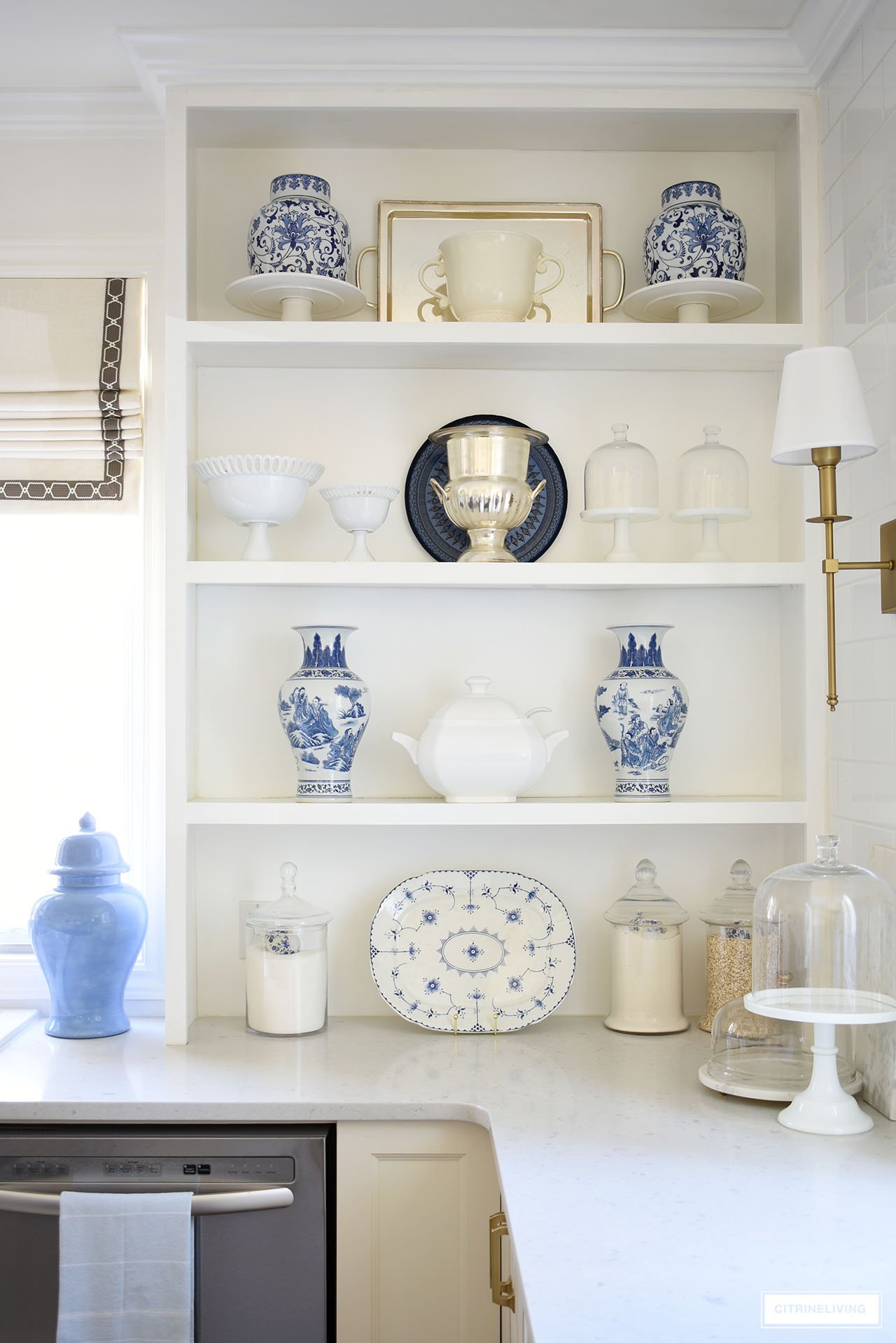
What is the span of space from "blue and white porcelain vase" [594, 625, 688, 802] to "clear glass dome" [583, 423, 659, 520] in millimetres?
222

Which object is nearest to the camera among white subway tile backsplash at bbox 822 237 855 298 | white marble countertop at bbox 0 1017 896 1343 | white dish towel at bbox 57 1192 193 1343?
white marble countertop at bbox 0 1017 896 1343

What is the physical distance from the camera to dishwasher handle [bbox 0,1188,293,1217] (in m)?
1.69

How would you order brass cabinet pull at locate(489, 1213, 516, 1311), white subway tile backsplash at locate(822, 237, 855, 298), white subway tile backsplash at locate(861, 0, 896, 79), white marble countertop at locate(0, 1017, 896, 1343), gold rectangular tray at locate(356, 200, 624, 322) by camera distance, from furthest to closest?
1. gold rectangular tray at locate(356, 200, 624, 322)
2. white subway tile backsplash at locate(822, 237, 855, 298)
3. white subway tile backsplash at locate(861, 0, 896, 79)
4. brass cabinet pull at locate(489, 1213, 516, 1311)
5. white marble countertop at locate(0, 1017, 896, 1343)

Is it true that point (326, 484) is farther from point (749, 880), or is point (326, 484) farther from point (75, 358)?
point (749, 880)

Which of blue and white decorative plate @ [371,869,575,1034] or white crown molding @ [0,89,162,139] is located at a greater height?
white crown molding @ [0,89,162,139]

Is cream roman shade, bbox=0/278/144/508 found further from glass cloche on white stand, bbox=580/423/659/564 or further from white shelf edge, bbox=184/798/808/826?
glass cloche on white stand, bbox=580/423/659/564

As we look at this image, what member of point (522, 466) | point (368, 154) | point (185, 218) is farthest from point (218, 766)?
point (368, 154)

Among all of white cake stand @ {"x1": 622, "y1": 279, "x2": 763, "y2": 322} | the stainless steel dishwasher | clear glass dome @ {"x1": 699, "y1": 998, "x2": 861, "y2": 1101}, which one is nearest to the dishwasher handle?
the stainless steel dishwasher

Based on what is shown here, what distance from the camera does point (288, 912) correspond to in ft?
6.82

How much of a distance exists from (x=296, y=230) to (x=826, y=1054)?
160cm

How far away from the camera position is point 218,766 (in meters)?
2.26

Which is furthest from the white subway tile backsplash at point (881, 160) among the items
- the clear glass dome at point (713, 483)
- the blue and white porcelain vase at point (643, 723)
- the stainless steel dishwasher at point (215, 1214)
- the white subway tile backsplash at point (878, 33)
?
the stainless steel dishwasher at point (215, 1214)

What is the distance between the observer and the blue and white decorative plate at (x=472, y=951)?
2.09m

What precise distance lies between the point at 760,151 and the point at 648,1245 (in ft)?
6.47
